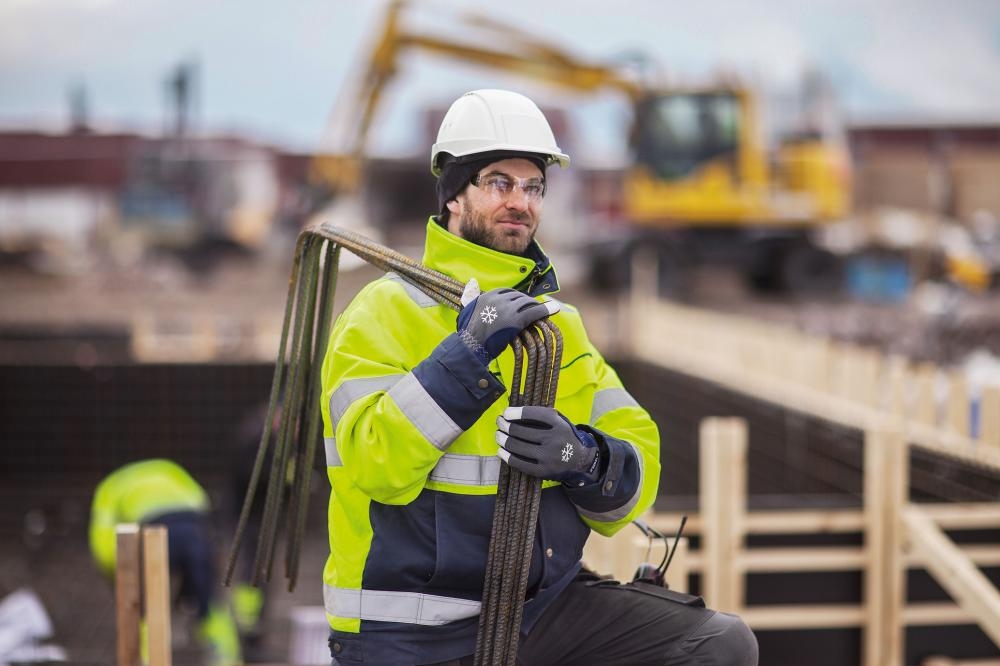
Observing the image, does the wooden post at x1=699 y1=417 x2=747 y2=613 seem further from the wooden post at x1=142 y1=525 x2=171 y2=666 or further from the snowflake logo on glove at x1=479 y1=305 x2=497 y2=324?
the snowflake logo on glove at x1=479 y1=305 x2=497 y2=324

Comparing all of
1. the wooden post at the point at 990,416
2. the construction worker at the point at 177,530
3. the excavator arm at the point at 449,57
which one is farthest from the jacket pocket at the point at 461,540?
the excavator arm at the point at 449,57

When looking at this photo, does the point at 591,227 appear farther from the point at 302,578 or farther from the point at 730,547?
the point at 730,547

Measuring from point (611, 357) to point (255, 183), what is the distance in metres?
18.9

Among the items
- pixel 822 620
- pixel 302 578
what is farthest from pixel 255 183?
pixel 822 620

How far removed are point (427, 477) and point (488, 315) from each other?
37 cm

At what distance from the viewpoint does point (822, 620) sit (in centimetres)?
487

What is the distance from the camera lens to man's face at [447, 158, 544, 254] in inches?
98.3

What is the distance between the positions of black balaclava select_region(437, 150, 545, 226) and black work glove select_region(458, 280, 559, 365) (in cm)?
36

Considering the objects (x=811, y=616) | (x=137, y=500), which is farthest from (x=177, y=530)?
(x=811, y=616)

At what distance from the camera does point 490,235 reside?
2512 mm

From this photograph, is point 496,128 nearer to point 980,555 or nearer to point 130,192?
point 980,555

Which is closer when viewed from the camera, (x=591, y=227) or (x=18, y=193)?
(x=591, y=227)

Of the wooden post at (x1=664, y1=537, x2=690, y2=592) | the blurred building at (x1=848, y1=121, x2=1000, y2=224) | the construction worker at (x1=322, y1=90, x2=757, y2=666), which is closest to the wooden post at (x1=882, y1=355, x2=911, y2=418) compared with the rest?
the wooden post at (x1=664, y1=537, x2=690, y2=592)

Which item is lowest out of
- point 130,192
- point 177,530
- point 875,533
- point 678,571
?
point 177,530
